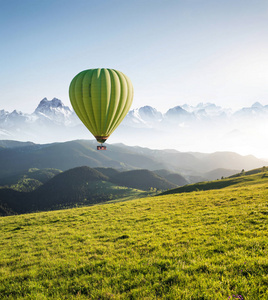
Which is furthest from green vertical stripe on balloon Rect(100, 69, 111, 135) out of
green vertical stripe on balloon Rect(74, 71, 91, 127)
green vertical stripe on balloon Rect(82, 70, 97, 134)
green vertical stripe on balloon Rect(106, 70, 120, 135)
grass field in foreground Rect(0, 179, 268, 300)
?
grass field in foreground Rect(0, 179, 268, 300)

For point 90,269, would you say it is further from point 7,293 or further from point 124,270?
point 7,293

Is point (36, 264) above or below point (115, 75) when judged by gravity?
below

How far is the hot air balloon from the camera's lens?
33.0m

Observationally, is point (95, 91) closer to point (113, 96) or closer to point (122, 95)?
point (113, 96)

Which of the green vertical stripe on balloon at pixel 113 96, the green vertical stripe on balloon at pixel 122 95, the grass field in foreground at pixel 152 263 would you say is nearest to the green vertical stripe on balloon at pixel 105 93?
the green vertical stripe on balloon at pixel 113 96

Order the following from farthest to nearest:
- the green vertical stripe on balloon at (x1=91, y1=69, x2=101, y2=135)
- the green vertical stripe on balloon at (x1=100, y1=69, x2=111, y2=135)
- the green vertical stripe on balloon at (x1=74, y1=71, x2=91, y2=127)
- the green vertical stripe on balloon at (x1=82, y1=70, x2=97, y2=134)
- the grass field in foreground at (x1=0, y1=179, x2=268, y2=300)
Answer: the green vertical stripe on balloon at (x1=74, y1=71, x2=91, y2=127) < the green vertical stripe on balloon at (x1=82, y1=70, x2=97, y2=134) < the green vertical stripe on balloon at (x1=100, y1=69, x2=111, y2=135) < the green vertical stripe on balloon at (x1=91, y1=69, x2=101, y2=135) < the grass field in foreground at (x1=0, y1=179, x2=268, y2=300)

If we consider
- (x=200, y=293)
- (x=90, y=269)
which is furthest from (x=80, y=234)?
(x=200, y=293)

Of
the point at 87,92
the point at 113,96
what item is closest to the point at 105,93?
the point at 113,96

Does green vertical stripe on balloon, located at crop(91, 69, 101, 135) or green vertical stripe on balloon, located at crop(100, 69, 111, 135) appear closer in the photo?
green vertical stripe on balloon, located at crop(91, 69, 101, 135)

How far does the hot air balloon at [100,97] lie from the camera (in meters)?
33.0

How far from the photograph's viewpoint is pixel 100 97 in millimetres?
32969

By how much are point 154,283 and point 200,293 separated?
82.1 inches

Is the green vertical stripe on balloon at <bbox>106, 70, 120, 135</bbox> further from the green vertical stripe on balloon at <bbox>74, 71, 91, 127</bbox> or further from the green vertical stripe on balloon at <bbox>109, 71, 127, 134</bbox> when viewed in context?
the green vertical stripe on balloon at <bbox>74, 71, 91, 127</bbox>

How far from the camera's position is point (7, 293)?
9773 mm
